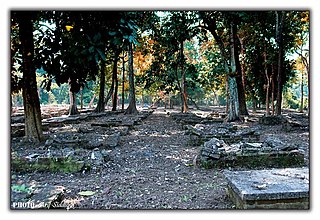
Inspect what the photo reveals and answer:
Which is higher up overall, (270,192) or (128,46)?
(128,46)

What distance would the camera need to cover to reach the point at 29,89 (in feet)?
19.3

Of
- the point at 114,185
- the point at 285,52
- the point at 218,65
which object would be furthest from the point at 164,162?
the point at 218,65

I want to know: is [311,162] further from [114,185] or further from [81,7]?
[81,7]

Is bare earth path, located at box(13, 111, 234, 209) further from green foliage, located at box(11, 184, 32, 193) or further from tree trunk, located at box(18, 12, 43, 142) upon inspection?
tree trunk, located at box(18, 12, 43, 142)

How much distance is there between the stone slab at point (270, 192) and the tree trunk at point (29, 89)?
4258 millimetres

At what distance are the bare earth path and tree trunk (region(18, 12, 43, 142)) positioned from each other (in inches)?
69.8

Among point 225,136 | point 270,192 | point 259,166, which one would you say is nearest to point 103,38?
point 270,192

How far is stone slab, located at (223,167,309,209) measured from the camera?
2607 mm

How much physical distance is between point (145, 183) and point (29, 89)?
3.35m

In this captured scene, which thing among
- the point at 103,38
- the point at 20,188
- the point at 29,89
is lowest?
the point at 20,188

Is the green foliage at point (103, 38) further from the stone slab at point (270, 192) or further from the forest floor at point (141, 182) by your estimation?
the stone slab at point (270, 192)

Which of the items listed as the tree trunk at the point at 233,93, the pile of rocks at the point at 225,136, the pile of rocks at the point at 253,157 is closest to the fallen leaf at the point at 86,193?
the pile of rocks at the point at 253,157

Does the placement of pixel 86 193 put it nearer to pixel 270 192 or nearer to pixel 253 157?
pixel 270 192

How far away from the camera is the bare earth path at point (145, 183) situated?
3.12m
